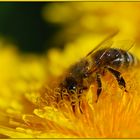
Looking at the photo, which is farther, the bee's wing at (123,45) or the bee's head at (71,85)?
the bee's wing at (123,45)

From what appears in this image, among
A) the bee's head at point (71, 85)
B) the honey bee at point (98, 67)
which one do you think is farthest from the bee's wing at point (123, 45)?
the bee's head at point (71, 85)

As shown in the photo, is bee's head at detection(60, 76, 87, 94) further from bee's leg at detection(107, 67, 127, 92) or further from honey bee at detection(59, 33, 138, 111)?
bee's leg at detection(107, 67, 127, 92)

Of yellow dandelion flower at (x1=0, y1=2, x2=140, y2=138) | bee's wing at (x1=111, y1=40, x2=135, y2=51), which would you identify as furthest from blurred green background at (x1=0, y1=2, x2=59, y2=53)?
bee's wing at (x1=111, y1=40, x2=135, y2=51)

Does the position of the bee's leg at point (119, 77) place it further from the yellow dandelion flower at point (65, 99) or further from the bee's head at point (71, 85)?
the bee's head at point (71, 85)

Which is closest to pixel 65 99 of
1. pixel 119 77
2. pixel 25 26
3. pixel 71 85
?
pixel 71 85

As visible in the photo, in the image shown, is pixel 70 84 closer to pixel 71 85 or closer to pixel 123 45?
pixel 71 85

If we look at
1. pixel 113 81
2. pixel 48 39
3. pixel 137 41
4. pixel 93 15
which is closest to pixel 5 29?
pixel 48 39
